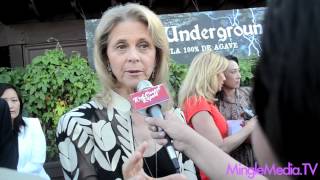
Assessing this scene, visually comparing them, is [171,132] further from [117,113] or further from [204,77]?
[204,77]

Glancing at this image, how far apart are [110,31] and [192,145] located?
64 centimetres

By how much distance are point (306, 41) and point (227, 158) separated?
34.4 inches

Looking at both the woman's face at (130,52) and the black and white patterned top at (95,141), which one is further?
the woman's face at (130,52)

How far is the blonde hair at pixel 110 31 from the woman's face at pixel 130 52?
0.02 m

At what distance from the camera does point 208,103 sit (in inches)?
108

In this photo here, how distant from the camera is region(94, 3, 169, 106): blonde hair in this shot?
1.77 metres

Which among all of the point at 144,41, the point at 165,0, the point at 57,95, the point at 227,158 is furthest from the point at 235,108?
the point at 165,0

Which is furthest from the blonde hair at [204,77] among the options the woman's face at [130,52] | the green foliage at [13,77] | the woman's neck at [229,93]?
the green foliage at [13,77]

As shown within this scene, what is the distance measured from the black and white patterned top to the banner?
10.3ft

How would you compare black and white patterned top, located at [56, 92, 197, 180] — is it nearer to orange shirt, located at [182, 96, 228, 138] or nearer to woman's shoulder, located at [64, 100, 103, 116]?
woman's shoulder, located at [64, 100, 103, 116]

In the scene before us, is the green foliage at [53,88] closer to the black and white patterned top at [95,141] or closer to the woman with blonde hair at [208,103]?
the woman with blonde hair at [208,103]

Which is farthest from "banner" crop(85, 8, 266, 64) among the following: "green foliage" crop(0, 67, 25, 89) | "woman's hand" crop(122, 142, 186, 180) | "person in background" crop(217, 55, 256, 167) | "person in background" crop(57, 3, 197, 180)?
"woman's hand" crop(122, 142, 186, 180)

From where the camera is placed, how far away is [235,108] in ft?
10.4

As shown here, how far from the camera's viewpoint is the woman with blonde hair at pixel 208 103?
2.62 m
